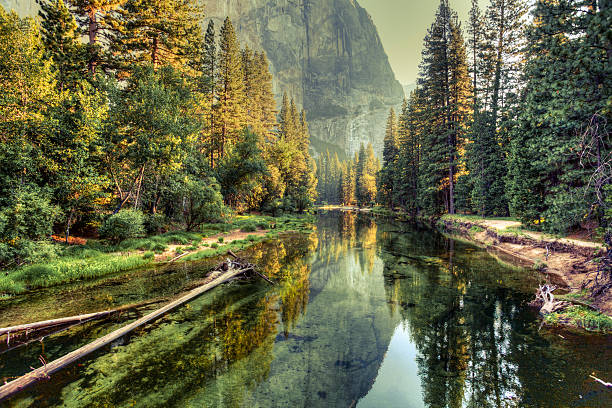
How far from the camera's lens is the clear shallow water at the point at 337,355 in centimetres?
439

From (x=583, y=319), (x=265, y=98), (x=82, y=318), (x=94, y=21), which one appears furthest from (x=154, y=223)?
(x=265, y=98)

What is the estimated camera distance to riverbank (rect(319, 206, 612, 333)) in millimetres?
6762

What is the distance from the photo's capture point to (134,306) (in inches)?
299

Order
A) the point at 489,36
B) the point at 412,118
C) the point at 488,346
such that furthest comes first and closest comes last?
the point at 412,118
the point at 489,36
the point at 488,346

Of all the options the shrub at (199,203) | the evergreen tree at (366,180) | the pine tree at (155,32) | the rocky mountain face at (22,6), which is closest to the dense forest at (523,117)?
the shrub at (199,203)

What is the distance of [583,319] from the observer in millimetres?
6574

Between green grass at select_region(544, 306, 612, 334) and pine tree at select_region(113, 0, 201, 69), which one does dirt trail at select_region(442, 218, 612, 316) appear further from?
pine tree at select_region(113, 0, 201, 69)

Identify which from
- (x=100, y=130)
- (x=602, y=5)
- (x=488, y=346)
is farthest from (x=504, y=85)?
(x=100, y=130)

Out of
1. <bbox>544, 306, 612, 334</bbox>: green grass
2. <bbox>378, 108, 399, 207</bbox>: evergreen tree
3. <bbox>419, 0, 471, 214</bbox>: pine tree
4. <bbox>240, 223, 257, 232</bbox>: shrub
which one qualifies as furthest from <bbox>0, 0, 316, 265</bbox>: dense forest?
<bbox>378, 108, 399, 207</bbox>: evergreen tree

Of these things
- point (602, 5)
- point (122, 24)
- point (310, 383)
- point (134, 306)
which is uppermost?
point (122, 24)

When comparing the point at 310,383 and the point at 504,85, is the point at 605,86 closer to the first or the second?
the point at 310,383

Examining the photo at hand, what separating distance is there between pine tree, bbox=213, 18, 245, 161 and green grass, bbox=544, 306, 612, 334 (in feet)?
97.5

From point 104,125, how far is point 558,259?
2454cm

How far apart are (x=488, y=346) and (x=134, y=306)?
9861mm
